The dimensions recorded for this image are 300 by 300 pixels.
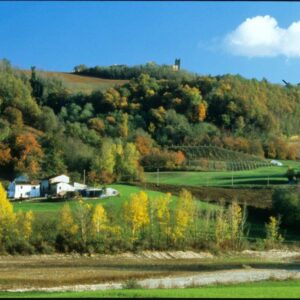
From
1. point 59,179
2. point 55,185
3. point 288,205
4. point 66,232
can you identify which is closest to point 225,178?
point 288,205

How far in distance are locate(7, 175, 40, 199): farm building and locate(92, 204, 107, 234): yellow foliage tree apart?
1119 inches

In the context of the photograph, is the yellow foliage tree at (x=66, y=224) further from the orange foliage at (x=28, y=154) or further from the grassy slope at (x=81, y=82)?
the grassy slope at (x=81, y=82)

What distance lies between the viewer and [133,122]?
141000mm

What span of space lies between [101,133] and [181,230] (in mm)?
69132

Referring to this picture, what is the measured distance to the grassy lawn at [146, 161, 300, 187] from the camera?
98.4 metres

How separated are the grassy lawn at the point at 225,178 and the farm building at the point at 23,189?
19.1 metres

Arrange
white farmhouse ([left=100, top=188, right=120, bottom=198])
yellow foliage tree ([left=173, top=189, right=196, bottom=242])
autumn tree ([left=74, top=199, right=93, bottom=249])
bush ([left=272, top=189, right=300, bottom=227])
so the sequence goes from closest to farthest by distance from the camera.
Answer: autumn tree ([left=74, top=199, right=93, bottom=249])
yellow foliage tree ([left=173, top=189, right=196, bottom=242])
bush ([left=272, top=189, right=300, bottom=227])
white farmhouse ([left=100, top=188, right=120, bottom=198])

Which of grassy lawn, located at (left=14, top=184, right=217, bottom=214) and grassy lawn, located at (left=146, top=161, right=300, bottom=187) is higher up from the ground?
grassy lawn, located at (left=146, top=161, right=300, bottom=187)

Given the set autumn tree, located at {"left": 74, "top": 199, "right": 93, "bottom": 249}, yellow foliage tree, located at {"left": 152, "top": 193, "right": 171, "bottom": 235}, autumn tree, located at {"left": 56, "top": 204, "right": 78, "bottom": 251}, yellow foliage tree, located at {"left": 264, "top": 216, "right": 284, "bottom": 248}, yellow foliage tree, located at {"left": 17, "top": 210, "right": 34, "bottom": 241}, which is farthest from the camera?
yellow foliage tree, located at {"left": 264, "top": 216, "right": 284, "bottom": 248}

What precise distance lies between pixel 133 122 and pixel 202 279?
324 feet

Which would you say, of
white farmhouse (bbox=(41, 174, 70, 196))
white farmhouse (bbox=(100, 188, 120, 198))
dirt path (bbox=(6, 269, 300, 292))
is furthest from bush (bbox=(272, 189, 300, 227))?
white farmhouse (bbox=(41, 174, 70, 196))

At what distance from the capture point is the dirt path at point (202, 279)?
3812 centimetres

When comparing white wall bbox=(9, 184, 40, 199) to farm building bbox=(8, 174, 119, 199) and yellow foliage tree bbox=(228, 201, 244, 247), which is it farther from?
yellow foliage tree bbox=(228, 201, 244, 247)

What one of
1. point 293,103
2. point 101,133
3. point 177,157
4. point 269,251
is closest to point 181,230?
point 269,251
